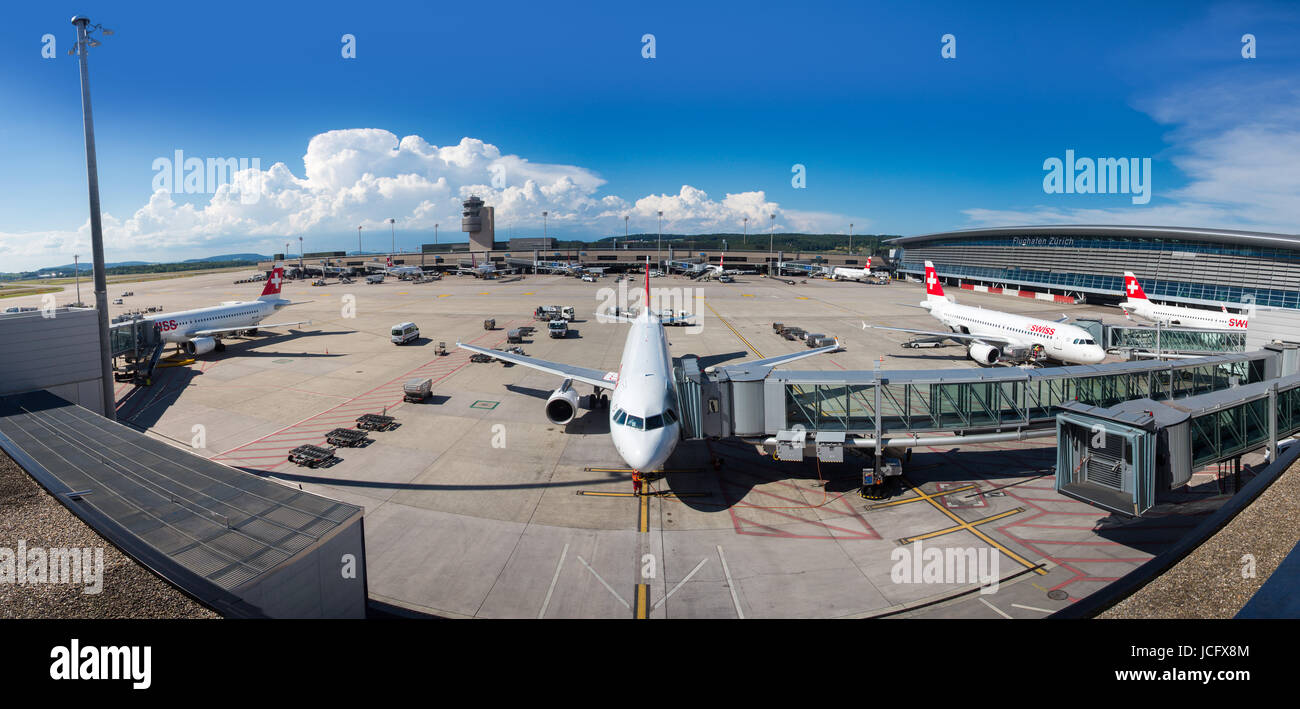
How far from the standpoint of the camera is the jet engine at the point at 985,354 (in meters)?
40.6

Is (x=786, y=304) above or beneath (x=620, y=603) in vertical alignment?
above

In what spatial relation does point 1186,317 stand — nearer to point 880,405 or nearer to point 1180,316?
point 1180,316

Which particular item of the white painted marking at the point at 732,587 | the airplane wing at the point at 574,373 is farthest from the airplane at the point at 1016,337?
the white painted marking at the point at 732,587

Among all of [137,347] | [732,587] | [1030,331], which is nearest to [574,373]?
[732,587]

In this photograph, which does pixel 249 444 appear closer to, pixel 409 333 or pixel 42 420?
pixel 42 420

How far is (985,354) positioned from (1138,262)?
85.9 metres

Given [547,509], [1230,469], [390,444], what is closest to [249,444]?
[390,444]

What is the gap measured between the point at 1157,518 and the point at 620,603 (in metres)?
20.1

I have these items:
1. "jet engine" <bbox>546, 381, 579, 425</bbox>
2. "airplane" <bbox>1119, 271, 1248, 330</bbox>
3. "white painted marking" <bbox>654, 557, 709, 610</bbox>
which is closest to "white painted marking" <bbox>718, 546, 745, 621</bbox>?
"white painted marking" <bbox>654, 557, 709, 610</bbox>

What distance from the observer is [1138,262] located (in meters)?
95.3

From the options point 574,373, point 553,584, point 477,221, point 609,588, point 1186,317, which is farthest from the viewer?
point 477,221

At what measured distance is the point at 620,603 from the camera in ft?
46.4

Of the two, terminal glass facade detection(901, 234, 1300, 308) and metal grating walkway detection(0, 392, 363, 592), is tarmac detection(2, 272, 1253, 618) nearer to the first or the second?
metal grating walkway detection(0, 392, 363, 592)
